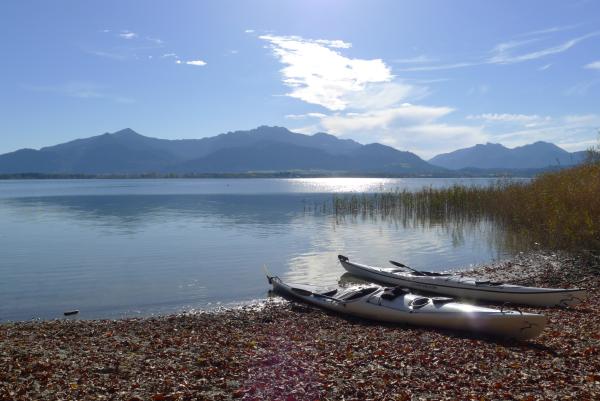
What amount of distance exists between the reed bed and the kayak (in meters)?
11.5

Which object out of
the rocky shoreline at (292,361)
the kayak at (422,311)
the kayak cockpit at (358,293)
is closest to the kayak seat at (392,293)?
the kayak at (422,311)

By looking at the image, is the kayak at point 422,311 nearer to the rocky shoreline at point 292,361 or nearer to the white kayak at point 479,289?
the rocky shoreline at point 292,361

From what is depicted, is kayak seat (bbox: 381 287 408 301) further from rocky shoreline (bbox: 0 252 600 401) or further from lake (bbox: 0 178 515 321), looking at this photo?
lake (bbox: 0 178 515 321)

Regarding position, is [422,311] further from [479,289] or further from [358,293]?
[479,289]

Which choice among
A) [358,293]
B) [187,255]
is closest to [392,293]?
[358,293]

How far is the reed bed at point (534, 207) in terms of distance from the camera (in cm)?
2186

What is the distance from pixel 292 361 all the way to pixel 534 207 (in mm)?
21878

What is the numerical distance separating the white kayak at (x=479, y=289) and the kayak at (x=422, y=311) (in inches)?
121

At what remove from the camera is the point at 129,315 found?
1562 cm

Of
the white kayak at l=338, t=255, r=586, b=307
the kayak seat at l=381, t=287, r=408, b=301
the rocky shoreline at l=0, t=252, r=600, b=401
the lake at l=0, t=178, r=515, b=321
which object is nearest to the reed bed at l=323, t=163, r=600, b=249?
the lake at l=0, t=178, r=515, b=321

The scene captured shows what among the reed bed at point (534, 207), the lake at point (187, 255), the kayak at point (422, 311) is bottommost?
the lake at point (187, 255)

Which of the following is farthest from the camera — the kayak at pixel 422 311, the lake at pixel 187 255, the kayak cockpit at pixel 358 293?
A: the lake at pixel 187 255

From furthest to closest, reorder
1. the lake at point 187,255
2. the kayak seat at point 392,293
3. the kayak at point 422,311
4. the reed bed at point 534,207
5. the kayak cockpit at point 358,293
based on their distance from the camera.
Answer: the reed bed at point 534,207 < the lake at point 187,255 < the kayak cockpit at point 358,293 < the kayak seat at point 392,293 < the kayak at point 422,311

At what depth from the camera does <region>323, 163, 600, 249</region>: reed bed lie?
21859 mm
